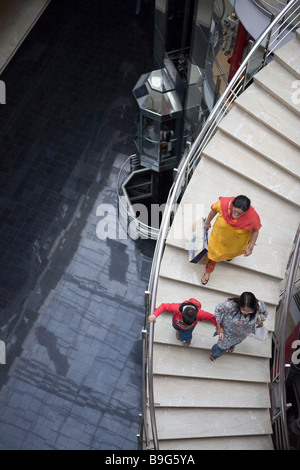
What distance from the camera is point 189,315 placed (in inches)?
287

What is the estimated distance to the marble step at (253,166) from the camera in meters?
8.19

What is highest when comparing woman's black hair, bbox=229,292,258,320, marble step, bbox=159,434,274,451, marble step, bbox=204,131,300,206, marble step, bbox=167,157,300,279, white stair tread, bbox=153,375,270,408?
marble step, bbox=204,131,300,206

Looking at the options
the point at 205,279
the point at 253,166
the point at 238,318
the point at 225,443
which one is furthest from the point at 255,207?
the point at 225,443

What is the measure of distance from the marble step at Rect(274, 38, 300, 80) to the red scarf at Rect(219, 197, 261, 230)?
2455 mm

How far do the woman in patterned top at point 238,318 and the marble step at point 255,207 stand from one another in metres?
0.92

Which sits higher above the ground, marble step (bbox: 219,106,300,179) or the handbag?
marble step (bbox: 219,106,300,179)

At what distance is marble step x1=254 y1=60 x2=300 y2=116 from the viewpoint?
27.5ft

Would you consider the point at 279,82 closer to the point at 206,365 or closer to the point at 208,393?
the point at 206,365

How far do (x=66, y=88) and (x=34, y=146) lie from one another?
5.21 feet

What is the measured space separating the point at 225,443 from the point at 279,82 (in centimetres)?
479

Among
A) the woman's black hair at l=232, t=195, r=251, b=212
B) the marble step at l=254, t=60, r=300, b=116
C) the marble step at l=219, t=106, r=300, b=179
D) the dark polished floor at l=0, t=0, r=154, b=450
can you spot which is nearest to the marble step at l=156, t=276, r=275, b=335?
the woman's black hair at l=232, t=195, r=251, b=212

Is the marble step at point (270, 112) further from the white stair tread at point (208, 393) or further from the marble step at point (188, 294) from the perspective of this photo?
the white stair tread at point (208, 393)

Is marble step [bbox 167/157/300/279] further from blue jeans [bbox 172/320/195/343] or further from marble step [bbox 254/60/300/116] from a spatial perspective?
marble step [bbox 254/60/300/116]

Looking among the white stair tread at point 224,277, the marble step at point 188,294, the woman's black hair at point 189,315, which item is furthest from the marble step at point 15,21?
the woman's black hair at point 189,315
